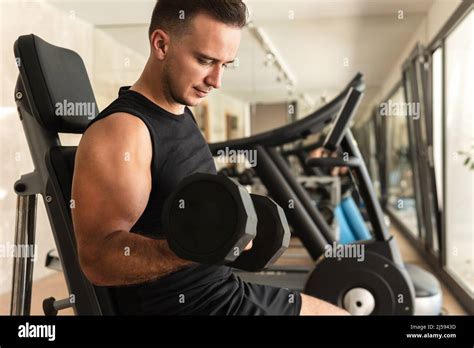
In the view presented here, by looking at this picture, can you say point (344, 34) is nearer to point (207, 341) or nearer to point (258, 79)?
point (258, 79)

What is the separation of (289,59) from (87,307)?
4.52 meters

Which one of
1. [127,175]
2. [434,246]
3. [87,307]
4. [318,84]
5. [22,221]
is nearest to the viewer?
[127,175]

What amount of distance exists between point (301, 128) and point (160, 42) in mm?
1128

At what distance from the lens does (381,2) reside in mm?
3344

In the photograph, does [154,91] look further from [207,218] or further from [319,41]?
[319,41]

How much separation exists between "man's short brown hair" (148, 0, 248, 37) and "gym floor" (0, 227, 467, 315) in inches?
25.7

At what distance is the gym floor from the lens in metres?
1.18

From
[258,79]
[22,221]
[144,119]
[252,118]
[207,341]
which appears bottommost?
[207,341]

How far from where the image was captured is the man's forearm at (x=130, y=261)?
2.18 feet

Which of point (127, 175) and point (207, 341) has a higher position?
point (127, 175)

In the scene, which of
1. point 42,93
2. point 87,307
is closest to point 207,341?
point 87,307

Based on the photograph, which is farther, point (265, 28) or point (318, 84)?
point (318, 84)

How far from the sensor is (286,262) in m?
3.89

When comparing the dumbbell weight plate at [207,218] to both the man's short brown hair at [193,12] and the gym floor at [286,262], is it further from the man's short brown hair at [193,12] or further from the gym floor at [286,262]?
the gym floor at [286,262]
